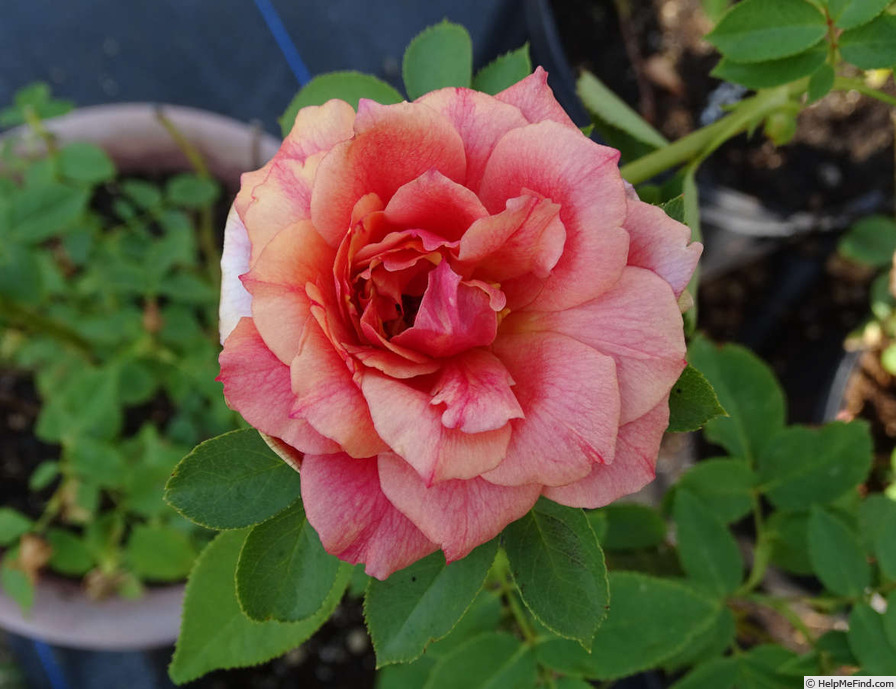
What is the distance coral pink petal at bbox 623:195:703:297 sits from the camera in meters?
0.35

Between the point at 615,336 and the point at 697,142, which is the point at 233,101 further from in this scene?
the point at 615,336

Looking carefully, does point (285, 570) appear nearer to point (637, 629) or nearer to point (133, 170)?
point (637, 629)

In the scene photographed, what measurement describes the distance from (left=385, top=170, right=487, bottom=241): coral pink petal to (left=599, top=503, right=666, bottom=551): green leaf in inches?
15.9

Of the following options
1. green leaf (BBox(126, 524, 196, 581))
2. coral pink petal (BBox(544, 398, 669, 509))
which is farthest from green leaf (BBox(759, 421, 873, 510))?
green leaf (BBox(126, 524, 196, 581))

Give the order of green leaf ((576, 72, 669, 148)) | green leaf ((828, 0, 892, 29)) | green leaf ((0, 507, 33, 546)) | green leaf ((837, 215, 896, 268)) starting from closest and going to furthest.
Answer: green leaf ((828, 0, 892, 29))
green leaf ((576, 72, 669, 148))
green leaf ((0, 507, 33, 546))
green leaf ((837, 215, 896, 268))

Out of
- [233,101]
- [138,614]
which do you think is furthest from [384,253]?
[233,101]

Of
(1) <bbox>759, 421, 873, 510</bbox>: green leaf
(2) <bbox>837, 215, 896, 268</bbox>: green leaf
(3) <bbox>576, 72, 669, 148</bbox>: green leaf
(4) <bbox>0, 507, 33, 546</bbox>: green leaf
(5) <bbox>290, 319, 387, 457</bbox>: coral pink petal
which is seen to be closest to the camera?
(5) <bbox>290, 319, 387, 457</bbox>: coral pink petal

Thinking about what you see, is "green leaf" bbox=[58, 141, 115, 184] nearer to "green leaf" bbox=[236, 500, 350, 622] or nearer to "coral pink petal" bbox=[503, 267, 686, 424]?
"green leaf" bbox=[236, 500, 350, 622]

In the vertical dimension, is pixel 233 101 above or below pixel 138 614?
above

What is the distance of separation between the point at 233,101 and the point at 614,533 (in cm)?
109

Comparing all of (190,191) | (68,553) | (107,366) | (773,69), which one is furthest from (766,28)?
(68,553)

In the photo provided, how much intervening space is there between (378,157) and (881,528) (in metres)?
0.50

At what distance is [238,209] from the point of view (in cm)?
37

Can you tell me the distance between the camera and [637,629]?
53 cm
